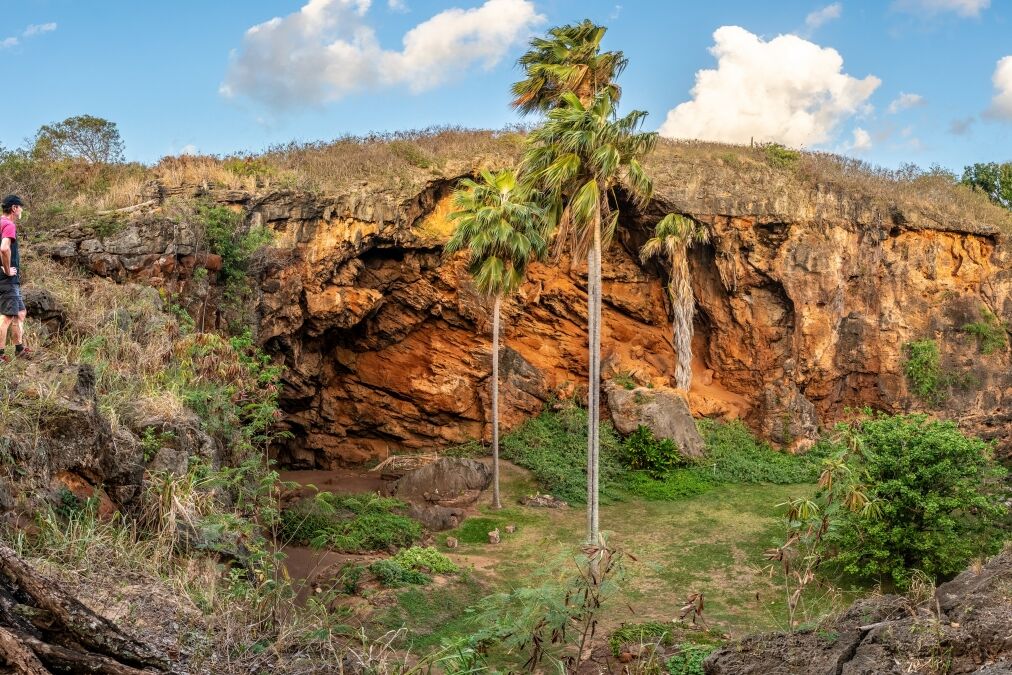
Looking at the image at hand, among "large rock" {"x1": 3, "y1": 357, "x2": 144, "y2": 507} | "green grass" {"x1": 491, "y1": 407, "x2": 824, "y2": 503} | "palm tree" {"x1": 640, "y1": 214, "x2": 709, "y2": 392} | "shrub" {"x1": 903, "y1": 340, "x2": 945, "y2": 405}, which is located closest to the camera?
"large rock" {"x1": 3, "y1": 357, "x2": 144, "y2": 507}

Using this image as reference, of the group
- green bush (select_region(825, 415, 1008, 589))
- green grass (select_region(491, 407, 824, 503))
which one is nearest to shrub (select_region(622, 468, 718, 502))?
green grass (select_region(491, 407, 824, 503))

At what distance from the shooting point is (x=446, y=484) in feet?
65.0

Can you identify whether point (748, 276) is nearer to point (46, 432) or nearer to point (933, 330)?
point (933, 330)

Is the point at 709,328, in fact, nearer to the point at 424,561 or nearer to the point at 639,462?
the point at 639,462

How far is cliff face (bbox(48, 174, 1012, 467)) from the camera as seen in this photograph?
23375 mm

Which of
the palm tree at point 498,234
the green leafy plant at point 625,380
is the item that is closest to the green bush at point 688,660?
the palm tree at point 498,234

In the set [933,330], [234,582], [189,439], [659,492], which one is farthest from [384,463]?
[933,330]

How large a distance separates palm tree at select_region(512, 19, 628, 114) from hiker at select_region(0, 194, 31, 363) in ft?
33.7

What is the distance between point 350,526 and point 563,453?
8455 mm

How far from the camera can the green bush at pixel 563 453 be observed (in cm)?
1988

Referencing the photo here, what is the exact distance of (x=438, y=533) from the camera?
1656 cm

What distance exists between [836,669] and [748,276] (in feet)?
64.4

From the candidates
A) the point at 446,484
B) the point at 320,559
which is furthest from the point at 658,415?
the point at 320,559

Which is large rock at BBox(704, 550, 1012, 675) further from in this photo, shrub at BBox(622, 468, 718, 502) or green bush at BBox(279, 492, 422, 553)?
shrub at BBox(622, 468, 718, 502)
